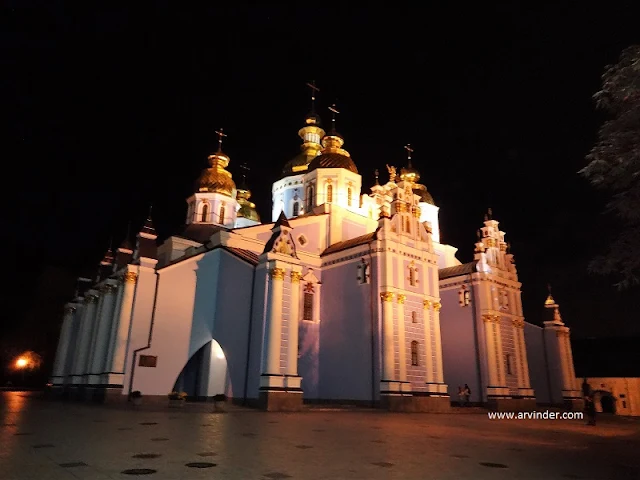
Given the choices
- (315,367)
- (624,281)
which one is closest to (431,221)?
(315,367)

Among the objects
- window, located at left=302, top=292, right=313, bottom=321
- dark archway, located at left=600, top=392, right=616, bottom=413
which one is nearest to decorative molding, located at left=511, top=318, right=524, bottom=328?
window, located at left=302, top=292, right=313, bottom=321

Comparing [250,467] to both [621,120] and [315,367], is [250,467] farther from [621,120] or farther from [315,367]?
[315,367]

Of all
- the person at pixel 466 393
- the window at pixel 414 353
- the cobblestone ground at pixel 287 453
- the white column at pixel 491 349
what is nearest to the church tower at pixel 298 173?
the window at pixel 414 353

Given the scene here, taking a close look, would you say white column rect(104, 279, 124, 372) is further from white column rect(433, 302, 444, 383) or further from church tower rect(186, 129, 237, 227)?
white column rect(433, 302, 444, 383)

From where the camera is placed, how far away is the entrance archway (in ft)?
86.5

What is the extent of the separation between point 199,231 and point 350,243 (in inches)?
435

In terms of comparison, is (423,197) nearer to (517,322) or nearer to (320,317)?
(517,322)

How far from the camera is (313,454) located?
7.69m

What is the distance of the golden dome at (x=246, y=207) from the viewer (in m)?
41.9

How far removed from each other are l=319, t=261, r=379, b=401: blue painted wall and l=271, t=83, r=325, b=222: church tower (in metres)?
8.36

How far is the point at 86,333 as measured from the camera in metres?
A: 29.8

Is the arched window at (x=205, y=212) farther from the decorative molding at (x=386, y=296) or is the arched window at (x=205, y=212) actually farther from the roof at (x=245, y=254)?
the decorative molding at (x=386, y=296)

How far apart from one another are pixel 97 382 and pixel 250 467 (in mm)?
20394

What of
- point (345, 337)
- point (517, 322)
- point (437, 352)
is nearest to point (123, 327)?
point (345, 337)
